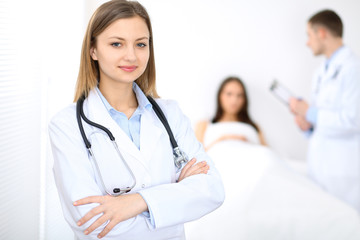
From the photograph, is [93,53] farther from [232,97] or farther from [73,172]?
[232,97]

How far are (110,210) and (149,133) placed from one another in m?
0.26

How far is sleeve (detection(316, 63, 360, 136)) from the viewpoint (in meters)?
1.98

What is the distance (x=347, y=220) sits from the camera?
1.44m

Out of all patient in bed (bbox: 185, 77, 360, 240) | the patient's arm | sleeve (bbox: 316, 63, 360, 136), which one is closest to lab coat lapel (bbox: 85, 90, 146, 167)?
patient in bed (bbox: 185, 77, 360, 240)

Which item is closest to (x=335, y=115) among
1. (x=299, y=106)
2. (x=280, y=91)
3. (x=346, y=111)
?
(x=346, y=111)

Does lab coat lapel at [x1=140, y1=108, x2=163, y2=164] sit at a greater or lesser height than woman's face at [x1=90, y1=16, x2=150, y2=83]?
Result: lesser

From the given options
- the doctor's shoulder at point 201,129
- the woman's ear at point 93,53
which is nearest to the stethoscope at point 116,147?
the woman's ear at point 93,53

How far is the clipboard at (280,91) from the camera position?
2.47 m

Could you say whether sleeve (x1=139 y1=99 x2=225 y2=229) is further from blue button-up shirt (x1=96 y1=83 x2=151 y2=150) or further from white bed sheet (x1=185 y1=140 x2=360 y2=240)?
white bed sheet (x1=185 y1=140 x2=360 y2=240)

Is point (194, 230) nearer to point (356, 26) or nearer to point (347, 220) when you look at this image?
point (347, 220)

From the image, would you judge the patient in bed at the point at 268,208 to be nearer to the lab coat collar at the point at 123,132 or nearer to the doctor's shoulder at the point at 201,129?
the doctor's shoulder at the point at 201,129

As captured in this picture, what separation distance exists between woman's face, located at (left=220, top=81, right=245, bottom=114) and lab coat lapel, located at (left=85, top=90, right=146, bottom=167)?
1668 mm

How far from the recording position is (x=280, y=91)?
251 cm

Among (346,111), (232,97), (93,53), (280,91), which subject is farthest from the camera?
(232,97)
